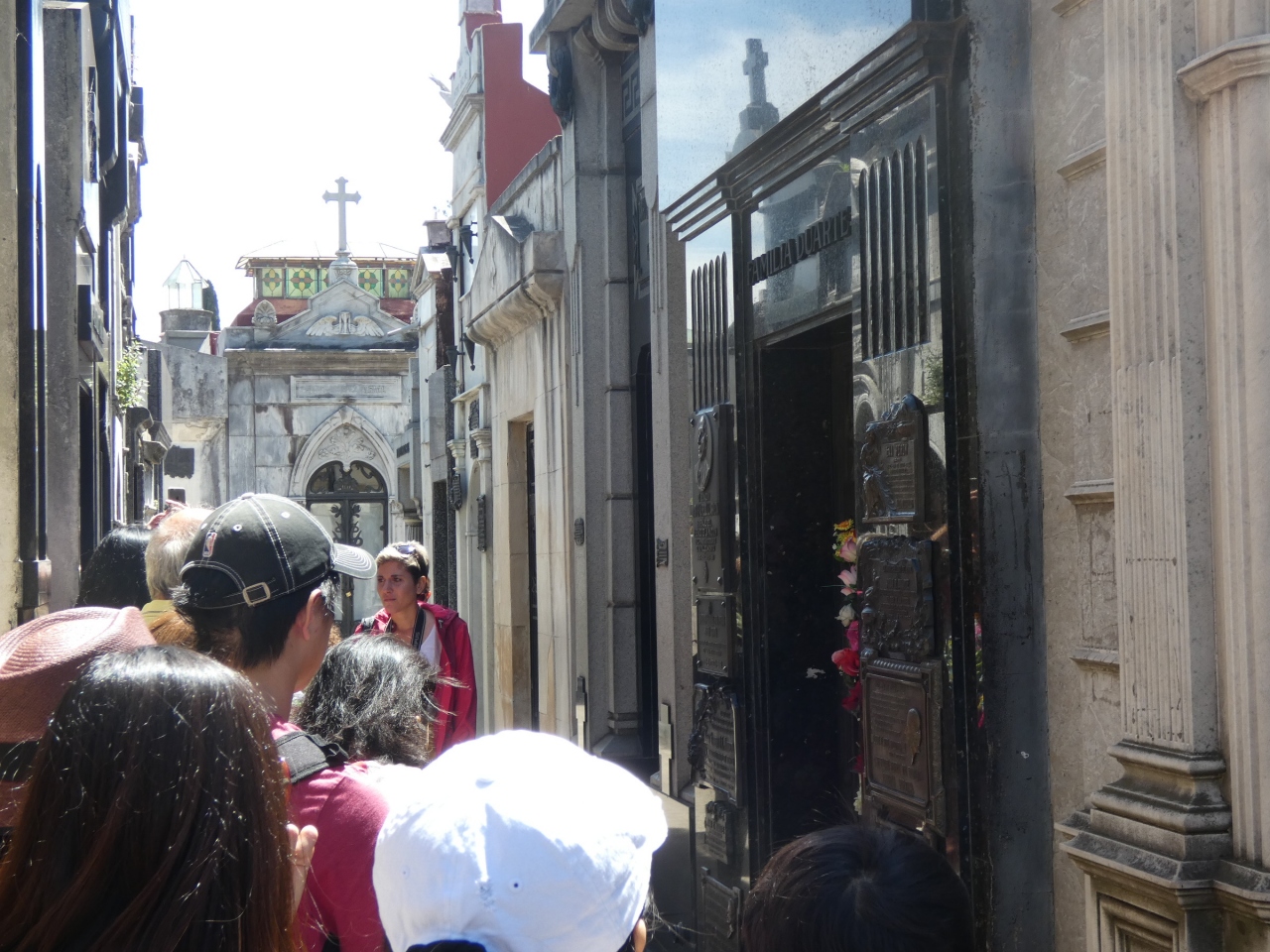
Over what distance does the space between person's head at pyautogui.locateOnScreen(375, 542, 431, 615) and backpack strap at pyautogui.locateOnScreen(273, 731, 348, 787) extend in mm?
3853

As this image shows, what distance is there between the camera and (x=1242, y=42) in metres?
3.34

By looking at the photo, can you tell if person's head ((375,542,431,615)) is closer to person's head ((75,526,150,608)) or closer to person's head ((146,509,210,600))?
person's head ((75,526,150,608))

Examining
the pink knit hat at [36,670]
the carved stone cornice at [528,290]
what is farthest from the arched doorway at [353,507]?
the pink knit hat at [36,670]

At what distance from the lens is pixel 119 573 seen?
5203 millimetres

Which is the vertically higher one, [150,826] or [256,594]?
[256,594]

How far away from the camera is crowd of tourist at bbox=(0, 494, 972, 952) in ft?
5.19

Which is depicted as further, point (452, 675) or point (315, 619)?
point (452, 675)

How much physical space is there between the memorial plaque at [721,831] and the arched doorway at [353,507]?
65.6 ft

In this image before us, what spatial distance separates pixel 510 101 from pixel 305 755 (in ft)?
38.0

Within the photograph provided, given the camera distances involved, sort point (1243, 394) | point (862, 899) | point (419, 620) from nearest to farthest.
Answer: point (862, 899) < point (1243, 394) < point (419, 620)

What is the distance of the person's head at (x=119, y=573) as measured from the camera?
516 cm

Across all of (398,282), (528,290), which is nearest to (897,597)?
(528,290)

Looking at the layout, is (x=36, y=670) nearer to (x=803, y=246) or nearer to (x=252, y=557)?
(x=252, y=557)

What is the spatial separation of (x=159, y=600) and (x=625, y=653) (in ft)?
18.1
